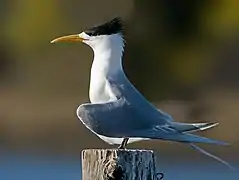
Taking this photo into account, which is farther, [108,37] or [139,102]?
[108,37]

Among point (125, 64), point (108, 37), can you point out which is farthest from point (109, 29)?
point (125, 64)

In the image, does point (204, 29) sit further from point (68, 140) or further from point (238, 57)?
point (68, 140)

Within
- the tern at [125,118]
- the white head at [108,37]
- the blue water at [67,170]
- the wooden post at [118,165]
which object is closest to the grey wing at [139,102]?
the tern at [125,118]

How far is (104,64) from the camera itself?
347cm

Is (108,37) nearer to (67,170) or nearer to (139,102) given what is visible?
(139,102)

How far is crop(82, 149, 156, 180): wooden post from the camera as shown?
109 inches

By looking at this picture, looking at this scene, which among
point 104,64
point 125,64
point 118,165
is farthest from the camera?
point 125,64

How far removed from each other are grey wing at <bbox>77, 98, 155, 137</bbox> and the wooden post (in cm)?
44

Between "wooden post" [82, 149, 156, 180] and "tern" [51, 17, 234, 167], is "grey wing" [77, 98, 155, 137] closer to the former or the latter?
"tern" [51, 17, 234, 167]

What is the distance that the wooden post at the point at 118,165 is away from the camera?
2.76 meters

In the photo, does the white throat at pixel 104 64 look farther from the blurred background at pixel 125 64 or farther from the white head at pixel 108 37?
the blurred background at pixel 125 64

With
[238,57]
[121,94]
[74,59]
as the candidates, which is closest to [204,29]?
[238,57]

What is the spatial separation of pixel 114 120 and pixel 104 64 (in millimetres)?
282

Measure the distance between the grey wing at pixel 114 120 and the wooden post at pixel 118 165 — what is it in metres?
0.44
